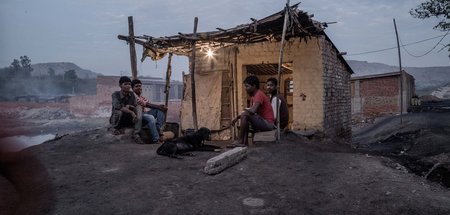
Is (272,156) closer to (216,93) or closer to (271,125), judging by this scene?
(271,125)

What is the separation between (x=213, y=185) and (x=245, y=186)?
42 cm

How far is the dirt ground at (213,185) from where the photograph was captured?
1.50m

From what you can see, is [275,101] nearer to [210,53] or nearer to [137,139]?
[137,139]

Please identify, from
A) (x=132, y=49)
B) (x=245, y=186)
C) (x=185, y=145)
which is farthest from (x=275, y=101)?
(x=132, y=49)

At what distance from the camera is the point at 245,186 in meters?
3.95

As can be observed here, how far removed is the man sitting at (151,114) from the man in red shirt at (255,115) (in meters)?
2.21

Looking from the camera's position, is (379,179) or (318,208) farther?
(379,179)

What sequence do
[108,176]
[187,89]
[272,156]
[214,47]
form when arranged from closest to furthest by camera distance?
[108,176]
[272,156]
[214,47]
[187,89]

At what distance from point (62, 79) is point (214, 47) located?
37548 mm

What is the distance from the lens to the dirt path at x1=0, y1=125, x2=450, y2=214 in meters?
3.23

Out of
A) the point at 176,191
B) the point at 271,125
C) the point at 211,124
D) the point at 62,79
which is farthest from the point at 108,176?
the point at 62,79

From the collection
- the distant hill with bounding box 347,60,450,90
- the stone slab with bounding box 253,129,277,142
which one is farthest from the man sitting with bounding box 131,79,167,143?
the distant hill with bounding box 347,60,450,90

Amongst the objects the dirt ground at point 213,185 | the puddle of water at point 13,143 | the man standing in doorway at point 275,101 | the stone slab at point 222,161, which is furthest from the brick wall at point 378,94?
the puddle of water at point 13,143

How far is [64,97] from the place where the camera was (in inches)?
1394
